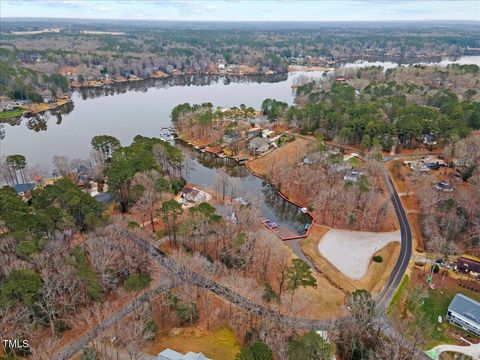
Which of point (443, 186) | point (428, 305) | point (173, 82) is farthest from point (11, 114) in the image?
point (428, 305)

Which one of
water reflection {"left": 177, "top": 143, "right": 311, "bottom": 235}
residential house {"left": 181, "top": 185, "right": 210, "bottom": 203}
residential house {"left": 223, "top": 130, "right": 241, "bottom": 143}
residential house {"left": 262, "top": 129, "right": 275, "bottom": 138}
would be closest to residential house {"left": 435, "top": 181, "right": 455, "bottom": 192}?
water reflection {"left": 177, "top": 143, "right": 311, "bottom": 235}

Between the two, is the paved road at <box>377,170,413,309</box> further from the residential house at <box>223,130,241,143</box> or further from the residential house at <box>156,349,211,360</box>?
the residential house at <box>223,130,241,143</box>

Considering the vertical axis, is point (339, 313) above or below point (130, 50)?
below

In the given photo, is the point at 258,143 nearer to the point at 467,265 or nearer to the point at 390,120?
the point at 390,120

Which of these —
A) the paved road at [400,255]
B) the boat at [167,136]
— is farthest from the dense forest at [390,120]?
the boat at [167,136]

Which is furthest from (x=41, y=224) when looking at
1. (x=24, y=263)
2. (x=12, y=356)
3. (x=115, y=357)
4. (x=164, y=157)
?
(x=164, y=157)

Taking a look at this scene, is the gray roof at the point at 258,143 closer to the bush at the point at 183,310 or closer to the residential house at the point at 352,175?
the residential house at the point at 352,175

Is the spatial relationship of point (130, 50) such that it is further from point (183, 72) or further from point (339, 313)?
point (339, 313)
